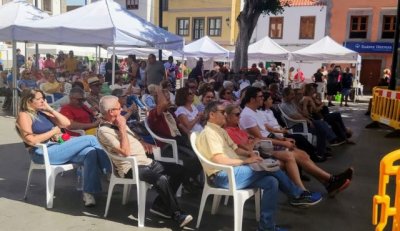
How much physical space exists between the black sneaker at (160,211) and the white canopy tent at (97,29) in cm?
459

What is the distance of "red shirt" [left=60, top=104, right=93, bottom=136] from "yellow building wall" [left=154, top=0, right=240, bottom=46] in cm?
3008

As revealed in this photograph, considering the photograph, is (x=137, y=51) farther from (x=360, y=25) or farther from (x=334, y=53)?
(x=360, y=25)

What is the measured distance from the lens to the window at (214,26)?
35.5 metres

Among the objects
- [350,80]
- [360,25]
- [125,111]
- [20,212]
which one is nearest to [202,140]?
[20,212]

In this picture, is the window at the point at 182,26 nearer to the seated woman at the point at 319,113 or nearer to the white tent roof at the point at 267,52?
the white tent roof at the point at 267,52

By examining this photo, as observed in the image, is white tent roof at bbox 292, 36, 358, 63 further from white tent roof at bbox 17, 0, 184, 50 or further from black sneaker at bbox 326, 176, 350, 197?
black sneaker at bbox 326, 176, 350, 197

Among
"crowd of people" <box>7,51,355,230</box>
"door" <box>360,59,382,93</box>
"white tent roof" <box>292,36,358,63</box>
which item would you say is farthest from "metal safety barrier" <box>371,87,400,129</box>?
"door" <box>360,59,382,93</box>

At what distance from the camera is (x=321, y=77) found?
19.0 meters

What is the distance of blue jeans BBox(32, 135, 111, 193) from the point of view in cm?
454

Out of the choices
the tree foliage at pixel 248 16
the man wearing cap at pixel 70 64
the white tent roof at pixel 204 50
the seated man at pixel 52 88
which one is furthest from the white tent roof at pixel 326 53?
the seated man at pixel 52 88

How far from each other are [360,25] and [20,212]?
2888 centimetres

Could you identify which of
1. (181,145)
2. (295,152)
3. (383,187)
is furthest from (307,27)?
(383,187)

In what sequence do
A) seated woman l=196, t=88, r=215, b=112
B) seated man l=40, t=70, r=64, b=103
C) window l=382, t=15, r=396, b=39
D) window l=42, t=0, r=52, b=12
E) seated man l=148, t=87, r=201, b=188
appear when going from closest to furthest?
seated man l=148, t=87, r=201, b=188, seated woman l=196, t=88, r=215, b=112, seated man l=40, t=70, r=64, b=103, window l=382, t=15, r=396, b=39, window l=42, t=0, r=52, b=12

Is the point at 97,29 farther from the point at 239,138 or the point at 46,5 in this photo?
the point at 46,5
